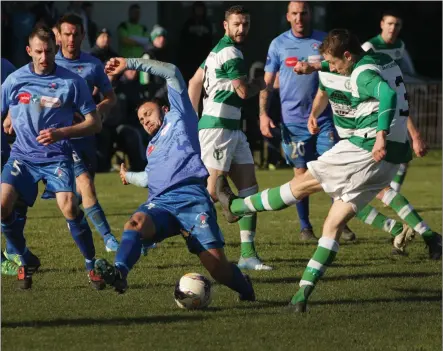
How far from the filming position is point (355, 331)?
799 cm

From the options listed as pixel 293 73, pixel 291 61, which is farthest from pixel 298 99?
pixel 291 61

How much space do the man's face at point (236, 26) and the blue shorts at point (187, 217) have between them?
2.29 m

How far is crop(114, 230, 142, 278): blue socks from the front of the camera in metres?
→ 8.50

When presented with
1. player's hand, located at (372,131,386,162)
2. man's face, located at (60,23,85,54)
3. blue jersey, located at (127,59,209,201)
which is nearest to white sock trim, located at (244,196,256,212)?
blue jersey, located at (127,59,209,201)

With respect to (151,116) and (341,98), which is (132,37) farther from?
(151,116)

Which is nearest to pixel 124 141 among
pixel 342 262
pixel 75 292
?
pixel 342 262

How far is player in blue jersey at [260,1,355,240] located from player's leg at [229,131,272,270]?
1590 mm

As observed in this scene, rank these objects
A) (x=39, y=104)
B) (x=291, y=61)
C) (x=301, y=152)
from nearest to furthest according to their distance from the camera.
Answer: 1. (x=39, y=104)
2. (x=291, y=61)
3. (x=301, y=152)

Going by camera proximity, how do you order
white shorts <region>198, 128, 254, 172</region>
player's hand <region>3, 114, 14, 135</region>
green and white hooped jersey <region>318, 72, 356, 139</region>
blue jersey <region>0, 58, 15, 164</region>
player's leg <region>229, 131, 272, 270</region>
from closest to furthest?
green and white hooped jersey <region>318, 72, 356, 139</region>, player's hand <region>3, 114, 14, 135</region>, player's leg <region>229, 131, 272, 270</region>, white shorts <region>198, 128, 254, 172</region>, blue jersey <region>0, 58, 15, 164</region>

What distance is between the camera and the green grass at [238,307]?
7.67 m

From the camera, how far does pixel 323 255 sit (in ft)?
28.5

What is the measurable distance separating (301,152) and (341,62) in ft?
13.8

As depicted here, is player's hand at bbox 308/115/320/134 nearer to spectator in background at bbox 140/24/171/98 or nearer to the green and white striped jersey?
the green and white striped jersey

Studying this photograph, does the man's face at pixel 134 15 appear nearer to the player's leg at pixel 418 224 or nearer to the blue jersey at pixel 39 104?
the player's leg at pixel 418 224
